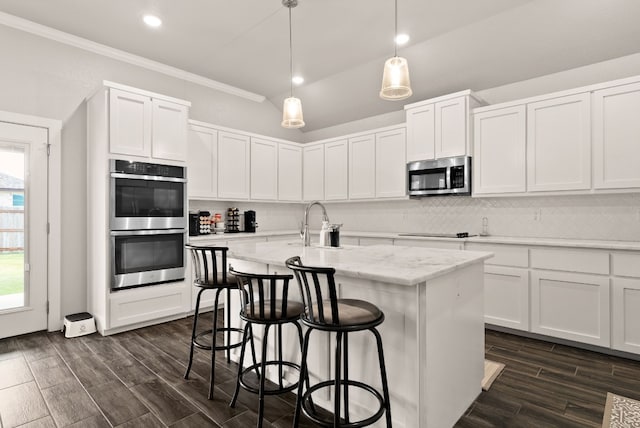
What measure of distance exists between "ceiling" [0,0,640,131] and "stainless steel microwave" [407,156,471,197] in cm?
104

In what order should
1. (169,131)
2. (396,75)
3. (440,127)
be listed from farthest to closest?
(440,127)
(169,131)
(396,75)

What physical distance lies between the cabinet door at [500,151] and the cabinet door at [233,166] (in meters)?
3.05

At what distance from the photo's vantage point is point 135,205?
11.8 ft

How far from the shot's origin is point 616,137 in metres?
3.14

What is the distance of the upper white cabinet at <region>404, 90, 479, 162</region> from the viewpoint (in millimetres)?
3959

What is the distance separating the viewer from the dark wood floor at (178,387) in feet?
6.70

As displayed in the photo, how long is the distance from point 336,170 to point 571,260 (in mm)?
3297

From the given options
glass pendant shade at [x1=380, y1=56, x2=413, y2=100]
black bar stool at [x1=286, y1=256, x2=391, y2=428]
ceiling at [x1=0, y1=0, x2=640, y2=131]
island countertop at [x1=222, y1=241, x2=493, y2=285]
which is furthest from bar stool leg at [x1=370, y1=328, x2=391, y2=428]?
ceiling at [x1=0, y1=0, x2=640, y2=131]

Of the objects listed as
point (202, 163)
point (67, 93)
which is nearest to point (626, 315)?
point (202, 163)

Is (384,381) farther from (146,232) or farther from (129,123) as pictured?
(129,123)

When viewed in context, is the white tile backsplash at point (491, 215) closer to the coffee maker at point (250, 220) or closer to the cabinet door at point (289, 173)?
the coffee maker at point (250, 220)

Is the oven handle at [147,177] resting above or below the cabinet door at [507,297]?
above

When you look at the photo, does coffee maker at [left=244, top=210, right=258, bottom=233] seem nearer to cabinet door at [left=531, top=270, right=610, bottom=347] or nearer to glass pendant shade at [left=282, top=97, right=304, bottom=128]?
glass pendant shade at [left=282, top=97, right=304, bottom=128]

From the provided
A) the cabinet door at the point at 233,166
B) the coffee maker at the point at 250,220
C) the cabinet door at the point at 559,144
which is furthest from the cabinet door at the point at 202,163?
the cabinet door at the point at 559,144
